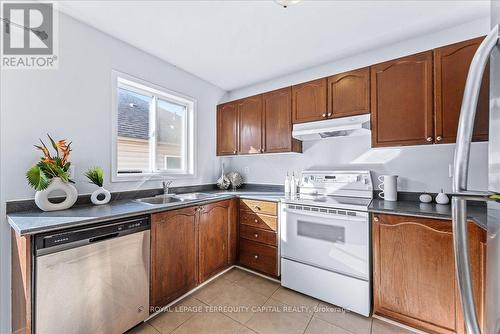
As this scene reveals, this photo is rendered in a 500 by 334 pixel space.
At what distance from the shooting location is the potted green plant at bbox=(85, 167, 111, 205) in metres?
1.80

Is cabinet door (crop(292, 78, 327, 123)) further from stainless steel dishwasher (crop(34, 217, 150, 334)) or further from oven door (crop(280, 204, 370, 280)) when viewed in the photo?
stainless steel dishwasher (crop(34, 217, 150, 334))

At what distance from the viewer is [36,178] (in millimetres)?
1494

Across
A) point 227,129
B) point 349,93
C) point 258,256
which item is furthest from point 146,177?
point 349,93

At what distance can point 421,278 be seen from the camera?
5.06 feet

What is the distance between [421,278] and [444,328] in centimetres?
34

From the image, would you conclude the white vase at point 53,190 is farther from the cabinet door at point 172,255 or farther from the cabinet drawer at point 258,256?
the cabinet drawer at point 258,256

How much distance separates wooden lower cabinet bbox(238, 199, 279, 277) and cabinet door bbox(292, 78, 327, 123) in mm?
1036

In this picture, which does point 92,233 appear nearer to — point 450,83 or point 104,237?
point 104,237

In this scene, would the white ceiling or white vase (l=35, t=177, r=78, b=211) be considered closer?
white vase (l=35, t=177, r=78, b=211)

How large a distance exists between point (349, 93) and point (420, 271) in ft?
5.29

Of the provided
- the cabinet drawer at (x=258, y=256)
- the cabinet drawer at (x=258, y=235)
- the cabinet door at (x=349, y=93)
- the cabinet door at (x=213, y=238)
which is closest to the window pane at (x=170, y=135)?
the cabinet door at (x=213, y=238)

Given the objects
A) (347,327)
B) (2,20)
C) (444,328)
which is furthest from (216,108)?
(444,328)

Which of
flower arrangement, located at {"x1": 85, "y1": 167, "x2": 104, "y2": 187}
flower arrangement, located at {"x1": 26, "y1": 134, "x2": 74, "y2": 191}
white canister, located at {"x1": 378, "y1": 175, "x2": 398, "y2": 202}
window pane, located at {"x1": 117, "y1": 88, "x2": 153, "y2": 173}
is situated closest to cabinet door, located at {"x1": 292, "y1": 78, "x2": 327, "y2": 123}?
white canister, located at {"x1": 378, "y1": 175, "x2": 398, "y2": 202}

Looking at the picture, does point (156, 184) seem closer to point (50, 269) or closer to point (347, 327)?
point (50, 269)
